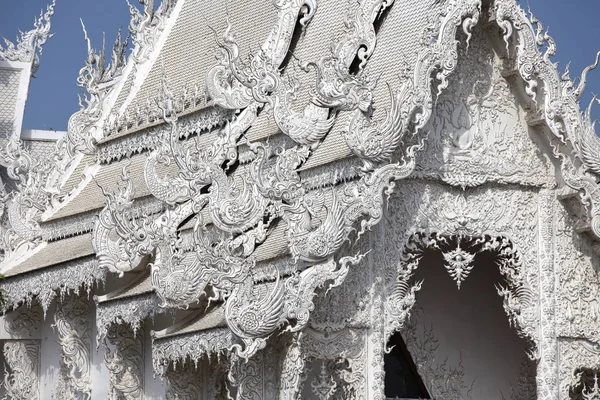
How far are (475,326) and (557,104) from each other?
2.68m

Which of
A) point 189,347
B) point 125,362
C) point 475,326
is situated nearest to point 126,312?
point 125,362

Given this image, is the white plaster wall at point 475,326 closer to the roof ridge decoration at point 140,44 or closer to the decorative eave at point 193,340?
the decorative eave at point 193,340

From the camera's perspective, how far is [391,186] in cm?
1350

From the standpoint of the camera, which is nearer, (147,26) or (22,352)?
(22,352)

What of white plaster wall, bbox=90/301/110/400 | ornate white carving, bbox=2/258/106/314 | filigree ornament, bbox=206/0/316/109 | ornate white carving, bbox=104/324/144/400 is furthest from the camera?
white plaster wall, bbox=90/301/110/400

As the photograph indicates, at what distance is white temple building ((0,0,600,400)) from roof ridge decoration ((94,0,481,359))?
0.06 feet

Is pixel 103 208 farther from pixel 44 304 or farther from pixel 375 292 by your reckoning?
pixel 375 292

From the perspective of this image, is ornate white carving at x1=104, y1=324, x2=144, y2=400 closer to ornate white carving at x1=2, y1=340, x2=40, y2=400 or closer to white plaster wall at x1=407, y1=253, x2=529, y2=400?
ornate white carving at x1=2, y1=340, x2=40, y2=400

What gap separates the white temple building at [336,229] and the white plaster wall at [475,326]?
0.06ft

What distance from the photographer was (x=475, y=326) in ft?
52.6

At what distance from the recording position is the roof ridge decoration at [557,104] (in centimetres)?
1416

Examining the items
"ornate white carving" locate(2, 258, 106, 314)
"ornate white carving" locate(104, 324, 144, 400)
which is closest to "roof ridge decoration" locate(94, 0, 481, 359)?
"ornate white carving" locate(2, 258, 106, 314)

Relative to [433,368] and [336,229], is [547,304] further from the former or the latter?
[336,229]

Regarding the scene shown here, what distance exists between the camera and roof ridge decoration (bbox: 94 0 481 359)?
13125mm
